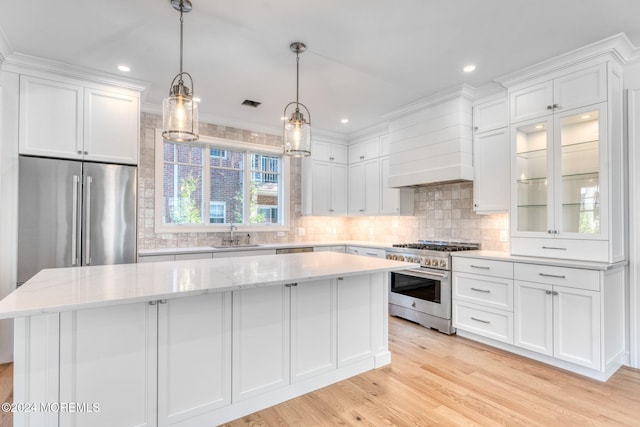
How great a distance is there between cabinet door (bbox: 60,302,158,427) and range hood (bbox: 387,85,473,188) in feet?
10.7

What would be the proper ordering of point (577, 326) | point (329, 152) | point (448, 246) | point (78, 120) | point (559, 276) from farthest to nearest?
point (329, 152) < point (448, 246) < point (78, 120) < point (559, 276) < point (577, 326)

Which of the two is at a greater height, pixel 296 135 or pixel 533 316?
pixel 296 135

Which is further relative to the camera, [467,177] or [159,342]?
[467,177]

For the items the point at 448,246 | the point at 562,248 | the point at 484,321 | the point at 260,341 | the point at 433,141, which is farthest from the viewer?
the point at 448,246

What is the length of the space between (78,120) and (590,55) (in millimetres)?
4581

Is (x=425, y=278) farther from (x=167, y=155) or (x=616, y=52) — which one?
(x=167, y=155)

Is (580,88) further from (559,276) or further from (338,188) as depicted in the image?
(338,188)

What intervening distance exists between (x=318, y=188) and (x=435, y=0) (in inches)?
131

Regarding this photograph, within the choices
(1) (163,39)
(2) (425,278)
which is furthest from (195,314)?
(2) (425,278)

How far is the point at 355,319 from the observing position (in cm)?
257

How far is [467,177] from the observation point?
3.58 meters

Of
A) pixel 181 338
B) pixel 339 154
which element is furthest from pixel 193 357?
pixel 339 154

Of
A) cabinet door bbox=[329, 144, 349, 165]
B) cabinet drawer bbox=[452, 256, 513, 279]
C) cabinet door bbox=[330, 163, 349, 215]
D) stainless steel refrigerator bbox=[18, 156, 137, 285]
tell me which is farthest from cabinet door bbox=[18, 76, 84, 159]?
cabinet drawer bbox=[452, 256, 513, 279]

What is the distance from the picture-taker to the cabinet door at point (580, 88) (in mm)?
2611
